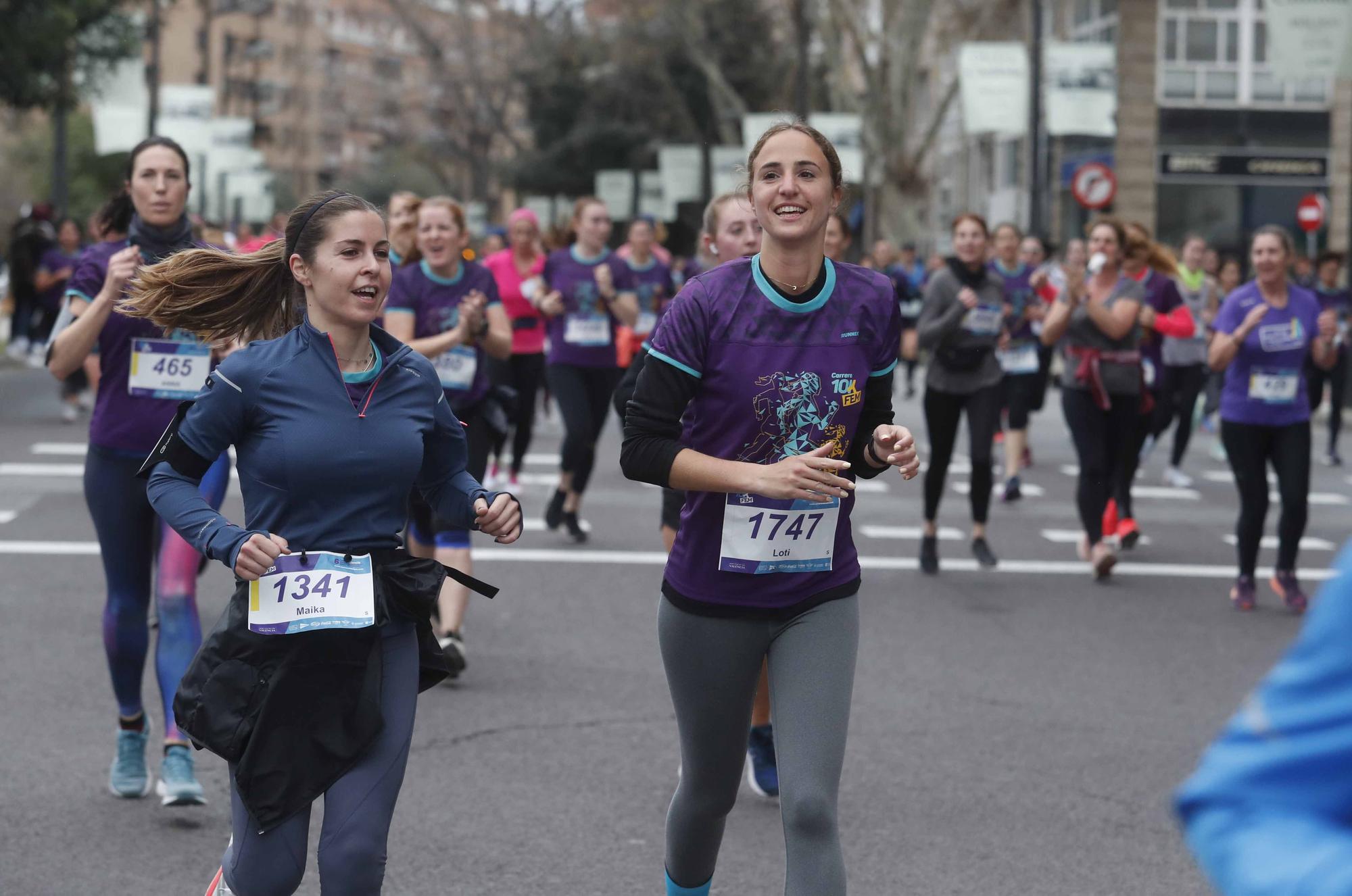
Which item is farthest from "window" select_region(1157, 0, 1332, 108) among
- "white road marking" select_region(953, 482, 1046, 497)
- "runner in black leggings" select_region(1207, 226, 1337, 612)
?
"runner in black leggings" select_region(1207, 226, 1337, 612)

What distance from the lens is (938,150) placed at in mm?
56250

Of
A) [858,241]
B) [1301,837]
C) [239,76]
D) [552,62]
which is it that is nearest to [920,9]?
[858,241]

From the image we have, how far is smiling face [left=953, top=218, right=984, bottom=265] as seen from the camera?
1015 centimetres

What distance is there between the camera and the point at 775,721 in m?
A: 3.91

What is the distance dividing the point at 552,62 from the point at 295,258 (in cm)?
5156

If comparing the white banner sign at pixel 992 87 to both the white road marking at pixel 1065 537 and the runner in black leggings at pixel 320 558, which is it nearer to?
the white road marking at pixel 1065 537

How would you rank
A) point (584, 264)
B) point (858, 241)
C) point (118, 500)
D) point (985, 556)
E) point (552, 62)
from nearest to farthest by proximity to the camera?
point (118, 500)
point (985, 556)
point (584, 264)
point (858, 241)
point (552, 62)

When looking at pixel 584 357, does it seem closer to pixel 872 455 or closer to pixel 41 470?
pixel 41 470

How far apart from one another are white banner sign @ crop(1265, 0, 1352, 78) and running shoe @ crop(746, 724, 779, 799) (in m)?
15.7

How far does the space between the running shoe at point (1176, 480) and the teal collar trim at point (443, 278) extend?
28.9 ft

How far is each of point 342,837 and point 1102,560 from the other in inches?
291

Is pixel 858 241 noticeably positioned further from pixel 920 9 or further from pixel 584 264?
pixel 584 264

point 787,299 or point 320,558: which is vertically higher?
point 787,299

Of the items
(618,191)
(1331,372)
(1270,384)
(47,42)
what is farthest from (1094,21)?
(1270,384)
